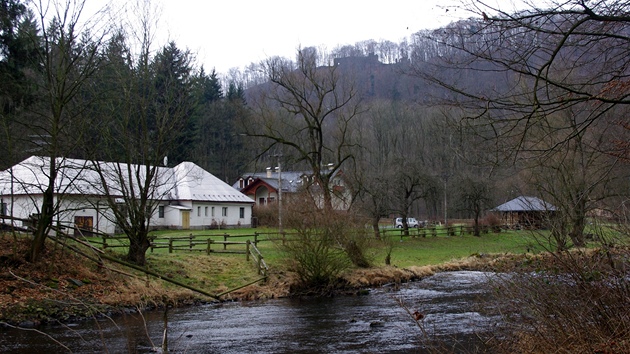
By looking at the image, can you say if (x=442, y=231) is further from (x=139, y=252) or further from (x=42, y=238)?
(x=42, y=238)

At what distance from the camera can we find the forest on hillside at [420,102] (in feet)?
19.9

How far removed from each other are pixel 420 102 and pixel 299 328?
33.1 feet

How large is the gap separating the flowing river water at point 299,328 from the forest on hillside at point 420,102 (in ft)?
11.9

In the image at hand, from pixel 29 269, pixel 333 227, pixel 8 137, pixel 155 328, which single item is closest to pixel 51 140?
pixel 8 137

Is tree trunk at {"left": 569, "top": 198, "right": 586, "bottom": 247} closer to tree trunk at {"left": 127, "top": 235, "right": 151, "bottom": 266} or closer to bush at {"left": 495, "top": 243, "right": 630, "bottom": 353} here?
bush at {"left": 495, "top": 243, "right": 630, "bottom": 353}

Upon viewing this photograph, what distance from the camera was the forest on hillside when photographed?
6.07 metres

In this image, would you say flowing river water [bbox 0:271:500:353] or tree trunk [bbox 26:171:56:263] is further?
tree trunk [bbox 26:171:56:263]

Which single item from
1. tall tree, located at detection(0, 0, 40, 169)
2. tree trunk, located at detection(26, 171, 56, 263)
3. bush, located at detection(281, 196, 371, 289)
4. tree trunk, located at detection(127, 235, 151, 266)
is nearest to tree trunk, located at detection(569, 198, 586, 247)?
bush, located at detection(281, 196, 371, 289)

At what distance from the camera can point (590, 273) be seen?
6.96 m

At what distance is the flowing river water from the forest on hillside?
11.9ft

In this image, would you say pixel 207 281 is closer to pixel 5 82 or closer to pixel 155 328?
pixel 155 328

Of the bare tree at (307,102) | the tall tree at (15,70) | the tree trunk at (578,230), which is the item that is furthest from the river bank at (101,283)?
the bare tree at (307,102)

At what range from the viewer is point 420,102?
7.16m

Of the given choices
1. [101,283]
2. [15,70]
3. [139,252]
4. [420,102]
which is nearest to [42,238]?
[101,283]
